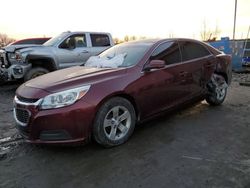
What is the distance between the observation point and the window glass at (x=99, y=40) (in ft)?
34.2

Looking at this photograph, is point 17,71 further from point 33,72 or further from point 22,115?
point 22,115

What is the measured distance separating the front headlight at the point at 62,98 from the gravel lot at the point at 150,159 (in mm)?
774

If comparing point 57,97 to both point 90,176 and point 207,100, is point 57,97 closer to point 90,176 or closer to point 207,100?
point 90,176

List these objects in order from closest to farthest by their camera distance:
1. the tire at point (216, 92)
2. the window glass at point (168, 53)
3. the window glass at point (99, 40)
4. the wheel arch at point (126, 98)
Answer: the wheel arch at point (126, 98), the window glass at point (168, 53), the tire at point (216, 92), the window glass at point (99, 40)

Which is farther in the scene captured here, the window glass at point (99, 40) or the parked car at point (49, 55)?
the window glass at point (99, 40)

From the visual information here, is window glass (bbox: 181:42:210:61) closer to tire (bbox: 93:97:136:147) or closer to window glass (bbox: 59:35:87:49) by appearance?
tire (bbox: 93:97:136:147)

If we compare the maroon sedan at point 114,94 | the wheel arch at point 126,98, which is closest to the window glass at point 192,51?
the maroon sedan at point 114,94

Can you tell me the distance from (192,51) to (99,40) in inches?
223

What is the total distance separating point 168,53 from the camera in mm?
5012

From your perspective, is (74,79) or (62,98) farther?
(74,79)

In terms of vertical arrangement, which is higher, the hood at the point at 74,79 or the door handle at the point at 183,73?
the hood at the point at 74,79

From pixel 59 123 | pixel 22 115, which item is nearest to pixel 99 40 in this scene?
pixel 22 115

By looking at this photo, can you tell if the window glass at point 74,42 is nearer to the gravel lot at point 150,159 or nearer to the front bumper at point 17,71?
the front bumper at point 17,71

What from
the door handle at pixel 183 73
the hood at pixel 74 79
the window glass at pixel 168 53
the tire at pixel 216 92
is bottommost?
the tire at pixel 216 92
